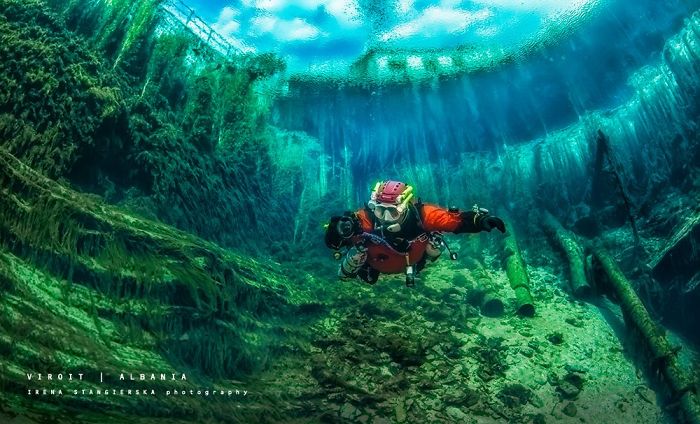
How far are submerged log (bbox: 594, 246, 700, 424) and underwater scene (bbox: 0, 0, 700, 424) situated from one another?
1.9 inches

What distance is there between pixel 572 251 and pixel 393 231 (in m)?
8.19

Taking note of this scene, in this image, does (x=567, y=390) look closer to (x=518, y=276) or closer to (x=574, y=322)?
(x=574, y=322)

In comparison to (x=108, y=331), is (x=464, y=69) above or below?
above

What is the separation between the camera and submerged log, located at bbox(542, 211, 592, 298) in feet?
32.2

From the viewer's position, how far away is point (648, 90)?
44.5ft

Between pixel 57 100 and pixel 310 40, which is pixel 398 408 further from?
pixel 310 40

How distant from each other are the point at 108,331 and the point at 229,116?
9151 millimetres

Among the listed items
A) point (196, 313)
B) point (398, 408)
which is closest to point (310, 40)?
point (196, 313)

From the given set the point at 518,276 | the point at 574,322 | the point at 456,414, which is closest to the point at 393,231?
the point at 456,414

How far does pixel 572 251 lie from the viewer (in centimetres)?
1107

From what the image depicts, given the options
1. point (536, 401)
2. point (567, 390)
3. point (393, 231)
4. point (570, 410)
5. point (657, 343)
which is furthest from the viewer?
point (657, 343)

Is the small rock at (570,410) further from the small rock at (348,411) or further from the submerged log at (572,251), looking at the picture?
the submerged log at (572,251)

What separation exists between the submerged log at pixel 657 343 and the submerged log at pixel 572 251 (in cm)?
57

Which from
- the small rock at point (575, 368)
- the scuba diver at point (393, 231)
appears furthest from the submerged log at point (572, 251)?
the scuba diver at point (393, 231)
